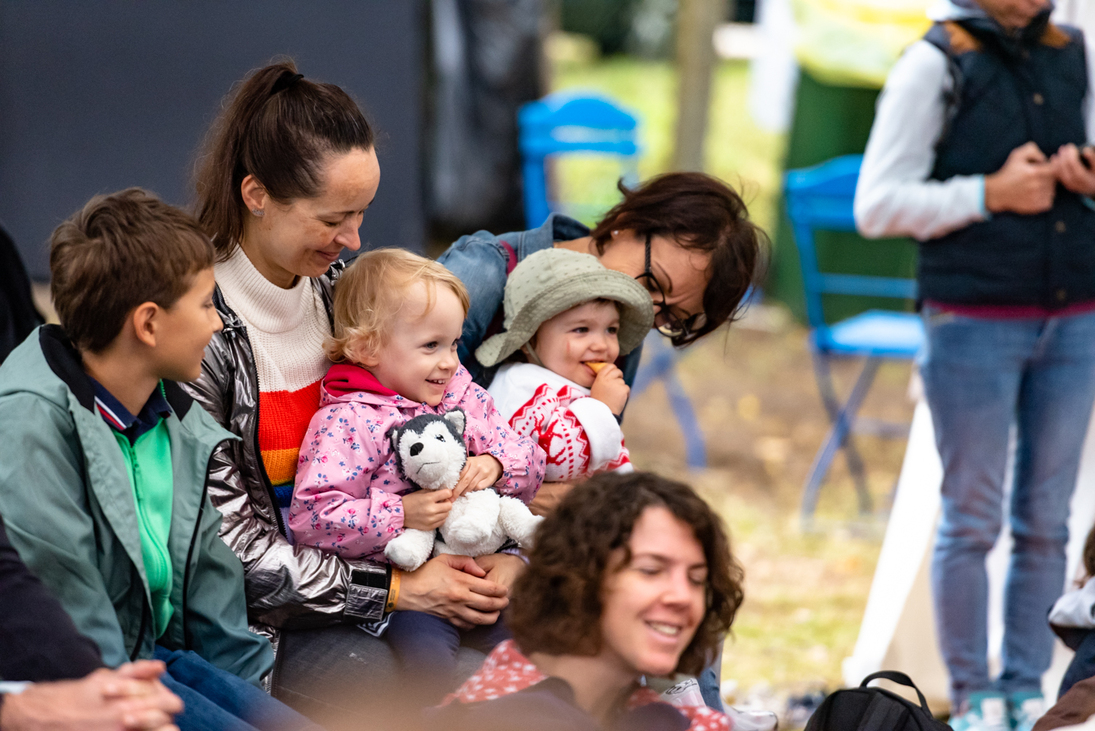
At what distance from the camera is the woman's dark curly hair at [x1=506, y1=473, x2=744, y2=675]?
5.16 ft

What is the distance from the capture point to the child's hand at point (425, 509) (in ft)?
6.40

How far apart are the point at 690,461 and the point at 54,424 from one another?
14.2ft

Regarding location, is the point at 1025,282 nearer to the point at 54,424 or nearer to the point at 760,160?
the point at 54,424

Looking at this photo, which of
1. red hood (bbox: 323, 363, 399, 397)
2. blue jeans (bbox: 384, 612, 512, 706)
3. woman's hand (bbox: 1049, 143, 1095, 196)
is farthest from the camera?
woman's hand (bbox: 1049, 143, 1095, 196)

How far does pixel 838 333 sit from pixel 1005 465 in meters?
1.91

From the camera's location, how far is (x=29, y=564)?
1.56m

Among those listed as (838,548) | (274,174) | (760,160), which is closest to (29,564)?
(274,174)

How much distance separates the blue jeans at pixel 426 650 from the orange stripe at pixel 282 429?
1.07 feet

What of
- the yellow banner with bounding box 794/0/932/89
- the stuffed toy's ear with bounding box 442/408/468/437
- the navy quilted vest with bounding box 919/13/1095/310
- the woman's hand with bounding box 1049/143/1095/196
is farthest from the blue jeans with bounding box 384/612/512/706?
the yellow banner with bounding box 794/0/932/89

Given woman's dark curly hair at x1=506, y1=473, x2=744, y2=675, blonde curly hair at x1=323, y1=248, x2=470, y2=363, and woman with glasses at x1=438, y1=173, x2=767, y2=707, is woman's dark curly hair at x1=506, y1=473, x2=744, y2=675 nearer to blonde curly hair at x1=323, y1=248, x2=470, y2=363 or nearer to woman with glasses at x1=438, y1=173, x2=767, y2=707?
blonde curly hair at x1=323, y1=248, x2=470, y2=363

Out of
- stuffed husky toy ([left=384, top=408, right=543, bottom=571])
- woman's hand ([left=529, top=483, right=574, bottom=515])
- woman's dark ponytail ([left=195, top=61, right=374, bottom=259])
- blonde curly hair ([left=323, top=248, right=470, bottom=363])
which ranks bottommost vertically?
woman's hand ([left=529, top=483, right=574, bottom=515])

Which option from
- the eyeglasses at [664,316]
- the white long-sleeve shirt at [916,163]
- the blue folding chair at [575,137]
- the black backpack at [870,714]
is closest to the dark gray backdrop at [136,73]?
the blue folding chair at [575,137]

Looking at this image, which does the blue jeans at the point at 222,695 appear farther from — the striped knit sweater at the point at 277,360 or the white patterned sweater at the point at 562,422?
the white patterned sweater at the point at 562,422

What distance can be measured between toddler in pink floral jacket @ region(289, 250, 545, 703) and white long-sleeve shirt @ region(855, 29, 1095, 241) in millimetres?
1408
